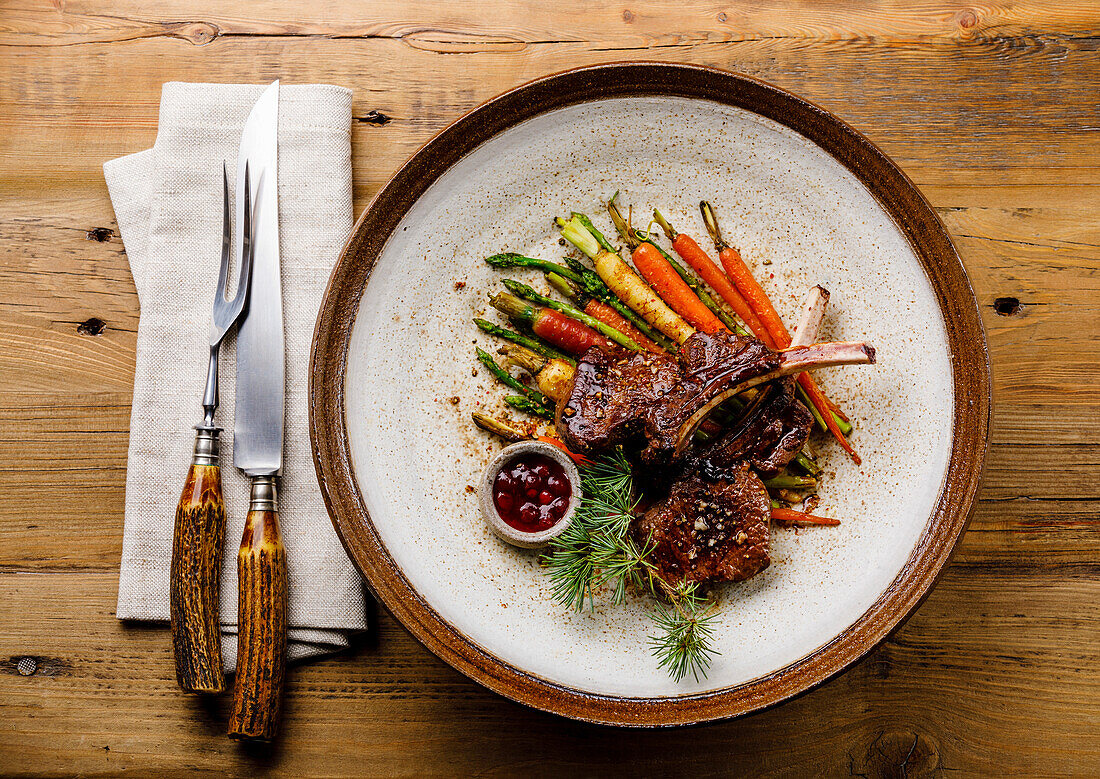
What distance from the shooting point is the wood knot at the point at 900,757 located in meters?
3.63

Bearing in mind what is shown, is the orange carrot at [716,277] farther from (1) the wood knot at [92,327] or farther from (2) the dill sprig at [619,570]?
(1) the wood knot at [92,327]

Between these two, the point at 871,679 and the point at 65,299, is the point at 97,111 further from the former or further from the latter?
the point at 871,679

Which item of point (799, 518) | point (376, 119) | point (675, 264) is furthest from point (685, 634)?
point (376, 119)

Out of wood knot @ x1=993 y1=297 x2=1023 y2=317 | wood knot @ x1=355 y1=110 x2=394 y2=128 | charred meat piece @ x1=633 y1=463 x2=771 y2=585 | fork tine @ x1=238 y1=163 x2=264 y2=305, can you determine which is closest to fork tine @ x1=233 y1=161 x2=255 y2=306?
fork tine @ x1=238 y1=163 x2=264 y2=305

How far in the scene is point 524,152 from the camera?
3.48 meters

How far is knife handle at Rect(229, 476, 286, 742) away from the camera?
129 inches

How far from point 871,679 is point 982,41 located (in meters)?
3.63

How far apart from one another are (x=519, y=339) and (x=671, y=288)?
849mm

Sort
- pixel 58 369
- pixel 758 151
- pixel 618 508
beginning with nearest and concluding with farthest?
pixel 618 508 < pixel 758 151 < pixel 58 369

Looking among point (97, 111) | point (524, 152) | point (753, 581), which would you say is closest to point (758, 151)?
point (524, 152)

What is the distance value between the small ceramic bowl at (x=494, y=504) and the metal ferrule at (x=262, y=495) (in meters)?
1.06

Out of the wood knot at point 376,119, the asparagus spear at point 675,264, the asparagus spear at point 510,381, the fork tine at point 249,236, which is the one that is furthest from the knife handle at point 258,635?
the asparagus spear at point 675,264

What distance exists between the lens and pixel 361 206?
381 cm

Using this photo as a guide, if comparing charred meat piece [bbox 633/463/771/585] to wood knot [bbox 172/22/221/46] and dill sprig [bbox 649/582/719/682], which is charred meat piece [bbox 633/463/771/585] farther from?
wood knot [bbox 172/22/221/46]
